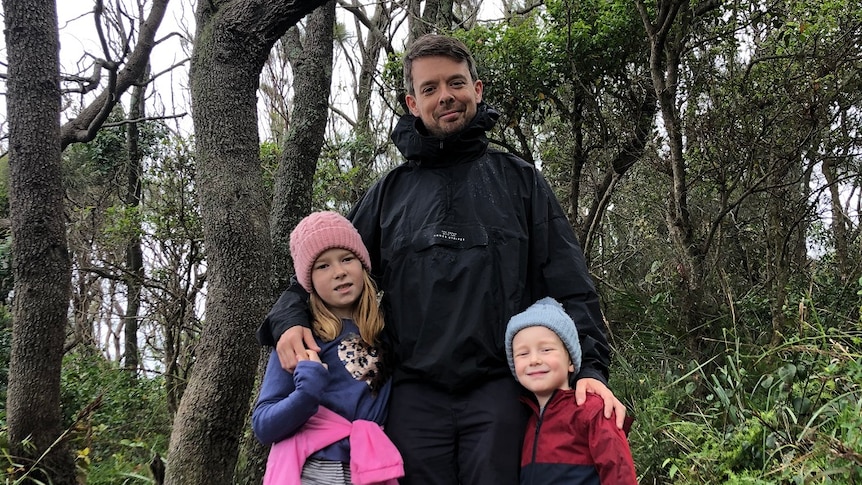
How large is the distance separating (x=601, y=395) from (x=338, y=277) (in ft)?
3.12

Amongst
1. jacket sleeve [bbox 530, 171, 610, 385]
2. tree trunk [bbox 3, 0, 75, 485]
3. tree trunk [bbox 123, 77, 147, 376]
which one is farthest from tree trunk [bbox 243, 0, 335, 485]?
tree trunk [bbox 123, 77, 147, 376]

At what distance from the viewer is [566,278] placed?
203 cm

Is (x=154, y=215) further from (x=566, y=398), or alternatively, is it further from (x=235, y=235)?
(x=566, y=398)

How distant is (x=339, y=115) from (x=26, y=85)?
8.12m

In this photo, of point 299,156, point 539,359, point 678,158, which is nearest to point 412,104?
point 539,359

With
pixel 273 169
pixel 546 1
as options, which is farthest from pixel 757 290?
pixel 273 169

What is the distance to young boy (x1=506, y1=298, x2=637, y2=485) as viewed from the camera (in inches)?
70.9

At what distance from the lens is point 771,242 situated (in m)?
5.45

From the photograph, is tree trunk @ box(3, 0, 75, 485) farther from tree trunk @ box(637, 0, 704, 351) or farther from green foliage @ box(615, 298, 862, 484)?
tree trunk @ box(637, 0, 704, 351)

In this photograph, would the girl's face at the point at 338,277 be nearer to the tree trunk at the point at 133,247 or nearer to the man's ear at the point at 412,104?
the man's ear at the point at 412,104

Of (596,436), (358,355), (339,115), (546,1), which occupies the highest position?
(339,115)

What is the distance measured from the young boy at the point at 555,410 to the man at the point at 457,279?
0.15 feet

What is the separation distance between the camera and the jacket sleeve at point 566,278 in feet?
6.52

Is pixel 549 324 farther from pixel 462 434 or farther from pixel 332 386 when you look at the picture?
pixel 332 386
